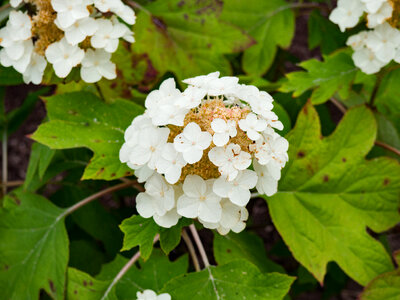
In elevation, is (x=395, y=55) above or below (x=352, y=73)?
above

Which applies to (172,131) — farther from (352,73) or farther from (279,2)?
(279,2)

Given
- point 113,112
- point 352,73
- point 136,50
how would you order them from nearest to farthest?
point 113,112
point 352,73
point 136,50

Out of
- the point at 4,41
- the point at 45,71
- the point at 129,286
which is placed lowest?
the point at 129,286

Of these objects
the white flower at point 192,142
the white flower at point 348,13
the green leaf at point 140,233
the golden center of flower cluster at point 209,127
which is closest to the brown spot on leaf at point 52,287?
the green leaf at point 140,233

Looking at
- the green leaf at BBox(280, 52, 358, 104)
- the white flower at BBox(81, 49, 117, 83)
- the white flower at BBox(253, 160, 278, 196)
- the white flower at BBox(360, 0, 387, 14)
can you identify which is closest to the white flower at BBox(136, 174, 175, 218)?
the white flower at BBox(253, 160, 278, 196)

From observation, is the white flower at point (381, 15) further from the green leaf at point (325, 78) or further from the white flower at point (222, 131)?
the white flower at point (222, 131)

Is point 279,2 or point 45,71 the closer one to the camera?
point 45,71

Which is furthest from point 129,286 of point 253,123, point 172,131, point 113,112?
point 253,123

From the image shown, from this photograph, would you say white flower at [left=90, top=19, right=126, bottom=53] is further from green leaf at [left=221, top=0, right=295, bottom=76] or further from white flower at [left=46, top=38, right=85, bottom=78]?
green leaf at [left=221, top=0, right=295, bottom=76]
